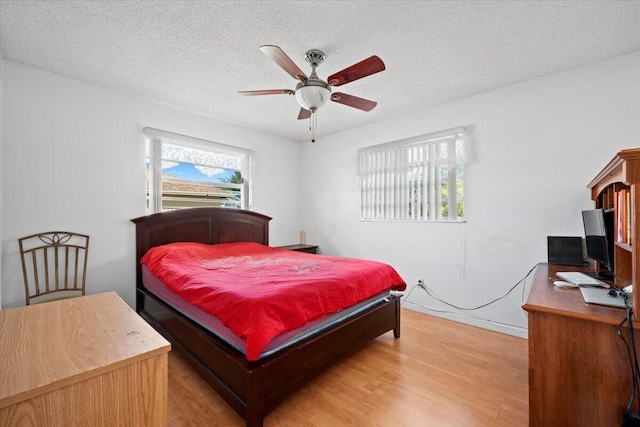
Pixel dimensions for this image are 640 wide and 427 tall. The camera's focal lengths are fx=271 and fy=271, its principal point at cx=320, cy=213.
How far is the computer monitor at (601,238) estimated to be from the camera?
1.84 metres

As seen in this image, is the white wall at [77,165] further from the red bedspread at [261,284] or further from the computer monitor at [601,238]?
the computer monitor at [601,238]

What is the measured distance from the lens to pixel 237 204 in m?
4.24

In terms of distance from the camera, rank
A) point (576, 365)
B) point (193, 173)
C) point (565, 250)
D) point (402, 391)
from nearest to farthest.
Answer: point (576, 365)
point (402, 391)
point (565, 250)
point (193, 173)

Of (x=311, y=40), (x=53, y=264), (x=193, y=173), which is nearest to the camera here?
(x=311, y=40)

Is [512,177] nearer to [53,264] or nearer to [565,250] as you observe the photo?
[565,250]

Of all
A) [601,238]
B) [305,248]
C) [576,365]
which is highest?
[601,238]

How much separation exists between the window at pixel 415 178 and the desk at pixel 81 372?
3.22 metres

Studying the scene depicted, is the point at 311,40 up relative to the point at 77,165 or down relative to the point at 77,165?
up

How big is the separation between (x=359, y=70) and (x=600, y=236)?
2.08 meters

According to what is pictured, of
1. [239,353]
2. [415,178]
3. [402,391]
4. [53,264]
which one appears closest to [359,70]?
[415,178]

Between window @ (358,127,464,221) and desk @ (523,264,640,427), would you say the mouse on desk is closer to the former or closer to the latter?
desk @ (523,264,640,427)

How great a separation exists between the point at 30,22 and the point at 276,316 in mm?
2729

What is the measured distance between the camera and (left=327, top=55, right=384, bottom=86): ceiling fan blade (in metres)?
1.86

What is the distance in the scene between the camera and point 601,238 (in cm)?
190
